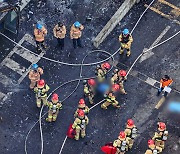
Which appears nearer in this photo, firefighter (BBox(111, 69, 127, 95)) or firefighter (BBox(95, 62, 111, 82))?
firefighter (BBox(111, 69, 127, 95))

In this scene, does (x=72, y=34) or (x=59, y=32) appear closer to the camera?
(x=59, y=32)

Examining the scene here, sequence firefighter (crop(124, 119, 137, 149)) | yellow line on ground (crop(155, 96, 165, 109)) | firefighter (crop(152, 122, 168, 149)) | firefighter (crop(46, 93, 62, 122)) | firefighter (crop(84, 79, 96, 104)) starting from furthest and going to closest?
1. yellow line on ground (crop(155, 96, 165, 109))
2. firefighter (crop(84, 79, 96, 104))
3. firefighter (crop(46, 93, 62, 122))
4. firefighter (crop(152, 122, 168, 149))
5. firefighter (crop(124, 119, 137, 149))

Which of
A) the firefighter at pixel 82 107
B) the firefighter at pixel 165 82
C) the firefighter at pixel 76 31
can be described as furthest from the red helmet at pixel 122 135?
the firefighter at pixel 76 31

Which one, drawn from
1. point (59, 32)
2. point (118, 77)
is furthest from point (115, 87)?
point (59, 32)

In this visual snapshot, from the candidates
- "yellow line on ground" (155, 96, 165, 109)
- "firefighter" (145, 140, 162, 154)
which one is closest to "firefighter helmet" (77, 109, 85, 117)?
"firefighter" (145, 140, 162, 154)

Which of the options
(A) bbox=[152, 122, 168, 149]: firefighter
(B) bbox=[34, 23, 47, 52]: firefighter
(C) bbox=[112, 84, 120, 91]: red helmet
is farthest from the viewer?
(B) bbox=[34, 23, 47, 52]: firefighter

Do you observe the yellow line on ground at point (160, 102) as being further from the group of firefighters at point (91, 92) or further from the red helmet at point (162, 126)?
the red helmet at point (162, 126)

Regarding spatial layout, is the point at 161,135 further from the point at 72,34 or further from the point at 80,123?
the point at 72,34

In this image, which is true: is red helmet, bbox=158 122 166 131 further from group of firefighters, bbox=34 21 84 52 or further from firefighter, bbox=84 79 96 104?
group of firefighters, bbox=34 21 84 52
